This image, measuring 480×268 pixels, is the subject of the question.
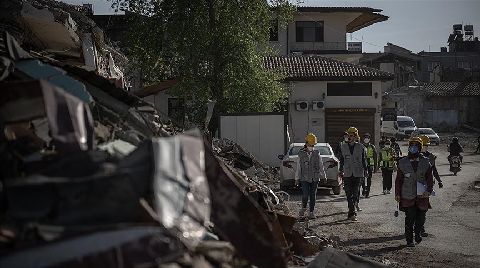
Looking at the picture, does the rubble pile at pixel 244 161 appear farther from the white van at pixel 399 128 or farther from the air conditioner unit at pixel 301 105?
the white van at pixel 399 128

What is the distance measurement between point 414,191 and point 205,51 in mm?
15697

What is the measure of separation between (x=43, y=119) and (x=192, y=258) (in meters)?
1.98

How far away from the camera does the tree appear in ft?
82.9

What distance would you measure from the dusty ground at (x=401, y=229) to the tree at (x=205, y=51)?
8.02 metres

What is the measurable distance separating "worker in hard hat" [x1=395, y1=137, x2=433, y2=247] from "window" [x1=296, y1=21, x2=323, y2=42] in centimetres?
3489

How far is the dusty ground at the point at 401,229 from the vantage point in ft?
32.2

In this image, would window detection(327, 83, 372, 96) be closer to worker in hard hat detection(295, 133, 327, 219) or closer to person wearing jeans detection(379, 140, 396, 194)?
person wearing jeans detection(379, 140, 396, 194)

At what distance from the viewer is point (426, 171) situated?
1104 centimetres

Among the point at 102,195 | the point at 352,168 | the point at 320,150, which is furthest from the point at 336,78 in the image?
the point at 102,195

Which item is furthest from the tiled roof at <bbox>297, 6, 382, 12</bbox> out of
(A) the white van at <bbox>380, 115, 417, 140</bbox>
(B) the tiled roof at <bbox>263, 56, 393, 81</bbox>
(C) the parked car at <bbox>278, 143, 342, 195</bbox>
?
(C) the parked car at <bbox>278, 143, 342, 195</bbox>

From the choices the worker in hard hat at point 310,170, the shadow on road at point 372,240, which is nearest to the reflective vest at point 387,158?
the worker in hard hat at point 310,170

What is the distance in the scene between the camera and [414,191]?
10.9 metres

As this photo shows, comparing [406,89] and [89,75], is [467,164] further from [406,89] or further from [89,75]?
[406,89]

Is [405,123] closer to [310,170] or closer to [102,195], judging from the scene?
[310,170]
